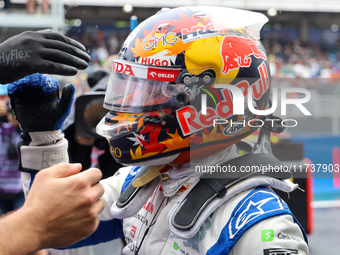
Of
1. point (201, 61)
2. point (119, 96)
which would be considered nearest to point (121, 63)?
point (119, 96)

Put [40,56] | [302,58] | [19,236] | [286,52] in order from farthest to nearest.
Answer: [286,52] < [302,58] < [40,56] < [19,236]

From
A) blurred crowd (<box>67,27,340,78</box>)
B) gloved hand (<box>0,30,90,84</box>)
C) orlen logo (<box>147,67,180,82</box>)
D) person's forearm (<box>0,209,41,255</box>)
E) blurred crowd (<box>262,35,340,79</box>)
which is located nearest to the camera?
person's forearm (<box>0,209,41,255</box>)

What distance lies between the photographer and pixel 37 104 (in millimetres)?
1766

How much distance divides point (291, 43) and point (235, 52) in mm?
13650

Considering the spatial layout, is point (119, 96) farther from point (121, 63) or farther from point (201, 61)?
point (201, 61)

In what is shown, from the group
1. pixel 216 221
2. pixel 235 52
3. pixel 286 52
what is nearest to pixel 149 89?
pixel 235 52

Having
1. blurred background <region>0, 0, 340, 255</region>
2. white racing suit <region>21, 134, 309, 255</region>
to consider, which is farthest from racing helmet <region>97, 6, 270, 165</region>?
blurred background <region>0, 0, 340, 255</region>

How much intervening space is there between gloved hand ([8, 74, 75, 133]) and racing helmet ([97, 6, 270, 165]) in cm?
46

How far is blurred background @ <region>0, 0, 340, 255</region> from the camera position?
176 inches

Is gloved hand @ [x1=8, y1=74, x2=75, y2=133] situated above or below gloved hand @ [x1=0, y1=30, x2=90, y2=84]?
below

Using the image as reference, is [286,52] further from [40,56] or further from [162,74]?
[162,74]

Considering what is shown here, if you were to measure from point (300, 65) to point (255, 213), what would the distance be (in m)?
11.4

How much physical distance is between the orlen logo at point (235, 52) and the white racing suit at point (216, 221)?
306 millimetres

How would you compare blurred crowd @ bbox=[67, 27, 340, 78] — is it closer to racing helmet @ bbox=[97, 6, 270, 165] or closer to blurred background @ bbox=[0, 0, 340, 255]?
blurred background @ bbox=[0, 0, 340, 255]
